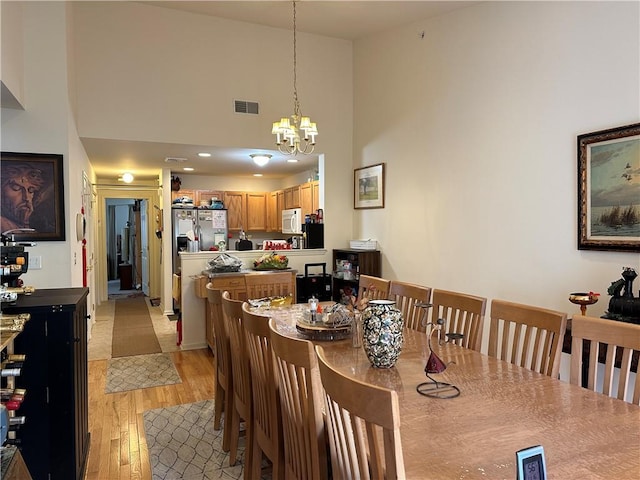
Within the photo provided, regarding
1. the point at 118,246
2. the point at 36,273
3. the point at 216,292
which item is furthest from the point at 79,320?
the point at 118,246

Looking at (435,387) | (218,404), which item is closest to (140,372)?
(218,404)

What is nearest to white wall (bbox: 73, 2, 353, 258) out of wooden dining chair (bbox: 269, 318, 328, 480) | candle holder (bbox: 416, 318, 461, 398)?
wooden dining chair (bbox: 269, 318, 328, 480)

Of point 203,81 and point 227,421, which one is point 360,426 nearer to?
point 227,421

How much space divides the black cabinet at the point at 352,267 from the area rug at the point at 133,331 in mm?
2286

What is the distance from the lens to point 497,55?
143 inches

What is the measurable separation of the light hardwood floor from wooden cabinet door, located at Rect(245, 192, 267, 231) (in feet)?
9.53

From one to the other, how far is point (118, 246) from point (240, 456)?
34.2 ft

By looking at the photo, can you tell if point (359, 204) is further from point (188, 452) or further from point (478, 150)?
point (188, 452)

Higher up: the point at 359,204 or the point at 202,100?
the point at 202,100

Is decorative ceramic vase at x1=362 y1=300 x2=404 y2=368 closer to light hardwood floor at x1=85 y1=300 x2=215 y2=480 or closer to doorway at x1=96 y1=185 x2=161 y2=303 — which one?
light hardwood floor at x1=85 y1=300 x2=215 y2=480

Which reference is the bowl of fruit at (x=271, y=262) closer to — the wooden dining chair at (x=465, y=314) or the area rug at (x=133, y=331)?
the area rug at (x=133, y=331)

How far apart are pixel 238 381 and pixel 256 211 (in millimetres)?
5673

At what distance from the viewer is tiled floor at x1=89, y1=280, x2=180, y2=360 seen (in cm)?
506

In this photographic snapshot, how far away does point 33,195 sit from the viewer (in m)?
3.43
